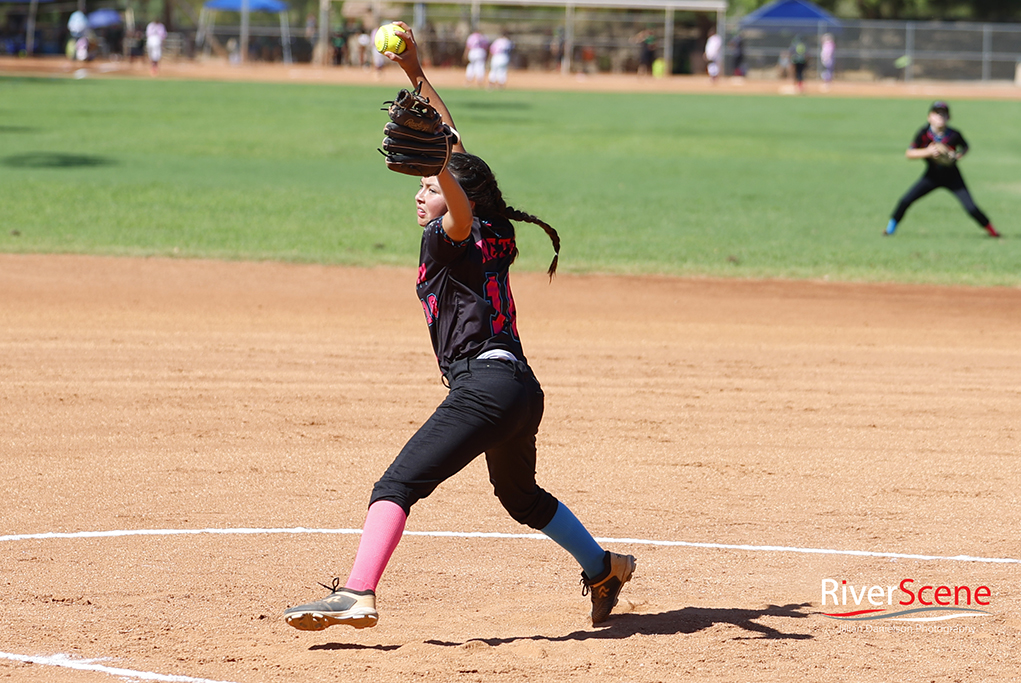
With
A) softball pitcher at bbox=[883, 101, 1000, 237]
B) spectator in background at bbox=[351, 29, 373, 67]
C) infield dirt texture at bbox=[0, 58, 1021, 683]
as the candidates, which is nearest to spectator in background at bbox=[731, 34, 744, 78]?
spectator in background at bbox=[351, 29, 373, 67]

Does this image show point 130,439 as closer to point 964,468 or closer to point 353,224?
point 964,468

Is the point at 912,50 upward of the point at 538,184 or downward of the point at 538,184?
upward

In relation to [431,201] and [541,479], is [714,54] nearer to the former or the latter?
[541,479]

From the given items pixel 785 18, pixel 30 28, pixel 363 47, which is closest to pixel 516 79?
pixel 363 47

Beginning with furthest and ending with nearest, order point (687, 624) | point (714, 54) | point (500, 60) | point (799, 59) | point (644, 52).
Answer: point (644, 52), point (714, 54), point (799, 59), point (500, 60), point (687, 624)

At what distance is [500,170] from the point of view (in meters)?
26.3

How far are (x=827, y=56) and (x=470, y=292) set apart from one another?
58.0 m

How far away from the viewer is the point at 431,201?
4992 mm

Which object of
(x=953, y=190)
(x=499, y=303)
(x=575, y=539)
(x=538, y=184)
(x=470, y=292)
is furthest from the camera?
(x=538, y=184)

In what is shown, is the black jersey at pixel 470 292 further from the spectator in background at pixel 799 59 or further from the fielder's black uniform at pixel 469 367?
the spectator in background at pixel 799 59

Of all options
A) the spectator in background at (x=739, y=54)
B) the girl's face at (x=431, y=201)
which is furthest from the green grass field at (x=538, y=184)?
the spectator in background at (x=739, y=54)

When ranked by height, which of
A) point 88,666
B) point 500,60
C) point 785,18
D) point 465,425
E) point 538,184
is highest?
point 785,18

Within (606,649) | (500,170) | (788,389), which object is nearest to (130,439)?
(606,649)

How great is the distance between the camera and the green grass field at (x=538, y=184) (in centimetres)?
1728
